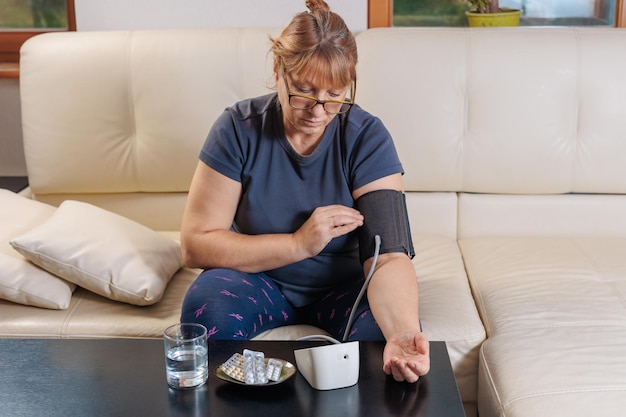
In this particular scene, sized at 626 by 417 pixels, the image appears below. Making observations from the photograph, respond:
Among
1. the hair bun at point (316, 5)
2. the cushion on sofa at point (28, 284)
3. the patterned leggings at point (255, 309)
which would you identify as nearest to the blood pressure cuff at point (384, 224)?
the patterned leggings at point (255, 309)

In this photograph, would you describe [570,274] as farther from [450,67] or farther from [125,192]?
[125,192]

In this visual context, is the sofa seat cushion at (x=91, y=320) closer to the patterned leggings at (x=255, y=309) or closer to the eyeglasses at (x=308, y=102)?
the patterned leggings at (x=255, y=309)

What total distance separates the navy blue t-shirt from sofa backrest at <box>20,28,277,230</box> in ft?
1.69

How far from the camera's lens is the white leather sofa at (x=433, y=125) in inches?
95.0

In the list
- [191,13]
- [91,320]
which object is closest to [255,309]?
[91,320]

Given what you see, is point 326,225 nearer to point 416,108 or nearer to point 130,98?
point 416,108

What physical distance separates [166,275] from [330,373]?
792 millimetres

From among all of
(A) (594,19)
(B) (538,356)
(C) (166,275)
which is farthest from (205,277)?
(A) (594,19)

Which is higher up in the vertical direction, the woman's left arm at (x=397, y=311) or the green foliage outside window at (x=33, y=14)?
the green foliage outside window at (x=33, y=14)

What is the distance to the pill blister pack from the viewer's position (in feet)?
4.71

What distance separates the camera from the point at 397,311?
1.67 m

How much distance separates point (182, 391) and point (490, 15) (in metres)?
1.74

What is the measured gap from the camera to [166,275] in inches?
83.1

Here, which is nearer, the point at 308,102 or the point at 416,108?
the point at 308,102
